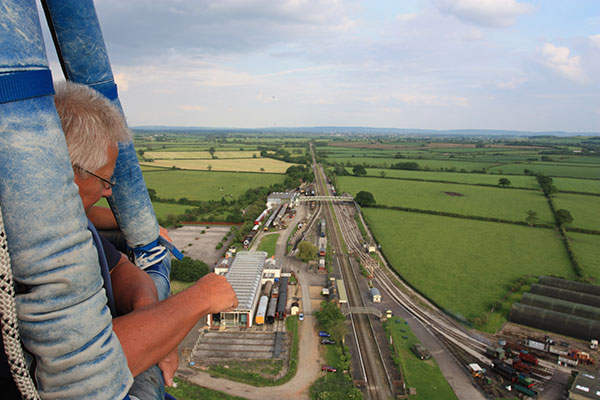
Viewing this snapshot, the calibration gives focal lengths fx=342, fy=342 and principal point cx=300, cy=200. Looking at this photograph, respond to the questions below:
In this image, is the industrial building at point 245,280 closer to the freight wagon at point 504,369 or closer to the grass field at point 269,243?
the grass field at point 269,243

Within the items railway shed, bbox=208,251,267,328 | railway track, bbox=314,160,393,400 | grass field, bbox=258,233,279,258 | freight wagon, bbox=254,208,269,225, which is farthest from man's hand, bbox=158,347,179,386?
freight wagon, bbox=254,208,269,225

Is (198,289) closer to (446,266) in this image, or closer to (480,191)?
(446,266)

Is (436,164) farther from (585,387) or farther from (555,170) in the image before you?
(585,387)

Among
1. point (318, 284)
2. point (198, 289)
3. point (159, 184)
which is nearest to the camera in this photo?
point (198, 289)

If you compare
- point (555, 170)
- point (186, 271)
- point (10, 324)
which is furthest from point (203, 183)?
point (555, 170)

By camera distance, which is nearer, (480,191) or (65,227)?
(65,227)

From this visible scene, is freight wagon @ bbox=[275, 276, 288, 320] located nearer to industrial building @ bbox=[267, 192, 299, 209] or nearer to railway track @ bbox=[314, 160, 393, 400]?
railway track @ bbox=[314, 160, 393, 400]

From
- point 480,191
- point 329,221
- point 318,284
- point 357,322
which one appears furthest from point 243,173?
point 357,322
